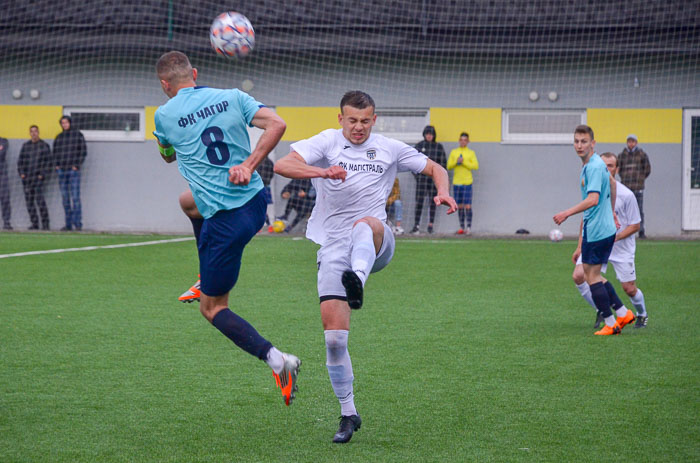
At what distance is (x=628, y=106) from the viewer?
19.9 meters

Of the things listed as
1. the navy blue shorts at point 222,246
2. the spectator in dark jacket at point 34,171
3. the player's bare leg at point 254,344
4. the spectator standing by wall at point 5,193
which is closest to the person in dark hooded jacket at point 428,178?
the spectator in dark jacket at point 34,171

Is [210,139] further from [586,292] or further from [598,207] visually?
[586,292]

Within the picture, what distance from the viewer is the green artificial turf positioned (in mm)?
4520

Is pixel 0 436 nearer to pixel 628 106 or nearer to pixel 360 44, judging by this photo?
pixel 360 44

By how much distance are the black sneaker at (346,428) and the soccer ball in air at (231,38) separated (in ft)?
10.4

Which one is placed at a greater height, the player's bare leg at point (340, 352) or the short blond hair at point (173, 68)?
the short blond hair at point (173, 68)

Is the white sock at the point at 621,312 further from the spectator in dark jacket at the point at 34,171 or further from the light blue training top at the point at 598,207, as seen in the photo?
the spectator in dark jacket at the point at 34,171

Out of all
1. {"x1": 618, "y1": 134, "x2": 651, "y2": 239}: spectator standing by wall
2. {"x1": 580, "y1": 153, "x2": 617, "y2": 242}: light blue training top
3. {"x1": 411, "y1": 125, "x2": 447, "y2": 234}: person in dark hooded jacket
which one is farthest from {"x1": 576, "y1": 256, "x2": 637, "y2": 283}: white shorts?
{"x1": 618, "y1": 134, "x2": 651, "y2": 239}: spectator standing by wall

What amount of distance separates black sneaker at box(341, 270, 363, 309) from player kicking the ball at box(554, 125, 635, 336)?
3.78m

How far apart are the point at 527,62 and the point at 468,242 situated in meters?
4.74

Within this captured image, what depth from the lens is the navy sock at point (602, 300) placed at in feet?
26.0

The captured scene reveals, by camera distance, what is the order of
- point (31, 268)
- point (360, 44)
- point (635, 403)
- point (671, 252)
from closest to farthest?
point (635, 403) < point (31, 268) < point (671, 252) < point (360, 44)

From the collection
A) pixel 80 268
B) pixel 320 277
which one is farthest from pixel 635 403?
pixel 80 268

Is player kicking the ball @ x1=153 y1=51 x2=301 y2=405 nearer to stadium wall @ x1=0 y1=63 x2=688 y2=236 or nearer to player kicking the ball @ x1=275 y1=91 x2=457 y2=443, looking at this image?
player kicking the ball @ x1=275 y1=91 x2=457 y2=443
